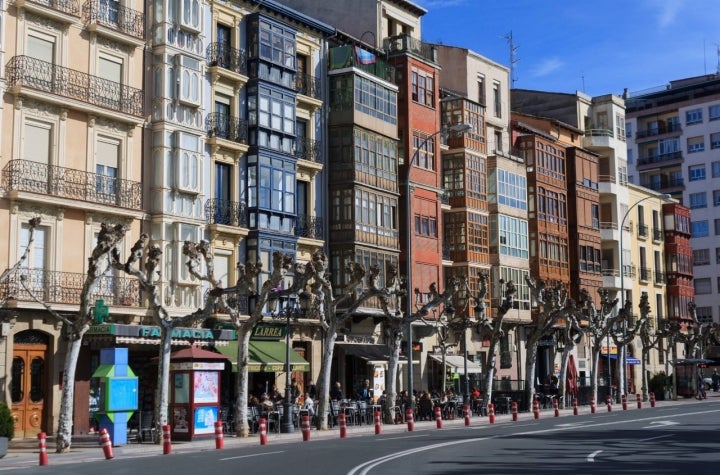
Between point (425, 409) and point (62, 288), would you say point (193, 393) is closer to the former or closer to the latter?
point (62, 288)

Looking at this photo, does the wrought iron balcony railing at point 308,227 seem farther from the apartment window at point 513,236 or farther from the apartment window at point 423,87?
the apartment window at point 513,236

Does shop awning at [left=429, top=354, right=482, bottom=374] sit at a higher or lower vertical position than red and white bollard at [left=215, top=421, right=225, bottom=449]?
higher

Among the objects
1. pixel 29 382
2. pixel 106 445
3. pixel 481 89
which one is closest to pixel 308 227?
pixel 29 382

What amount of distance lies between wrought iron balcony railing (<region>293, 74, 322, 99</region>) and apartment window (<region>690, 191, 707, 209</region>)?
6655 cm

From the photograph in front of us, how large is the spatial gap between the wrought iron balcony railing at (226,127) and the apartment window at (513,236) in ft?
64.8

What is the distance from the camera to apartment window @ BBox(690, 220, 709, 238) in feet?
344

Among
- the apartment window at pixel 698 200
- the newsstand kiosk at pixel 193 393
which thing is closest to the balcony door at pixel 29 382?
the newsstand kiosk at pixel 193 393

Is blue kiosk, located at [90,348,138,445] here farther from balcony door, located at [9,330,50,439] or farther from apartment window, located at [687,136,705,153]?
apartment window, located at [687,136,705,153]

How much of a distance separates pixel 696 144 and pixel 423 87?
59374 mm

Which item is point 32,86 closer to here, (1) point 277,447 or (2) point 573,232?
(1) point 277,447

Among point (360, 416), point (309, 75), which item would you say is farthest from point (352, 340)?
point (309, 75)

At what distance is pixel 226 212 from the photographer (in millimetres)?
42625

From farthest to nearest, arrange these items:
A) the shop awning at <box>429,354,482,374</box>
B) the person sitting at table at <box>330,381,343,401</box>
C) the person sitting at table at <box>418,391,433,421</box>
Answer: the shop awning at <box>429,354,482,374</box> → the person sitting at table at <box>418,391,433,421</box> → the person sitting at table at <box>330,381,343,401</box>

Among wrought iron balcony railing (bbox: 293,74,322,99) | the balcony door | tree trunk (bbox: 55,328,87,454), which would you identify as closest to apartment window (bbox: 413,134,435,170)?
wrought iron balcony railing (bbox: 293,74,322,99)
